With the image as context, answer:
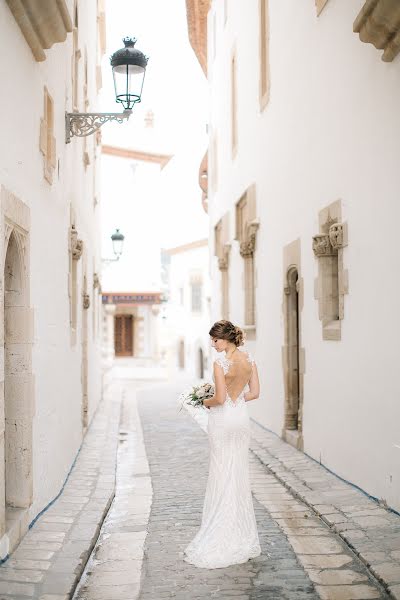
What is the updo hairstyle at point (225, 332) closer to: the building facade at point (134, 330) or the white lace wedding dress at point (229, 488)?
the white lace wedding dress at point (229, 488)

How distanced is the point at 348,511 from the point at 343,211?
134 inches

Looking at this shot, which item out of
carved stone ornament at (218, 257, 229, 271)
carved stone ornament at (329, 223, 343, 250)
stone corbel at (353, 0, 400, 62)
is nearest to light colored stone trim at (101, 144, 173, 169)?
carved stone ornament at (218, 257, 229, 271)

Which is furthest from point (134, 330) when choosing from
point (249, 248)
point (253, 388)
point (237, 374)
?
point (237, 374)

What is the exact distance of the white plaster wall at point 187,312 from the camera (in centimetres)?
5494

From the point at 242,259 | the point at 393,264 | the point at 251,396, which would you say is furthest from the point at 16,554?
the point at 242,259

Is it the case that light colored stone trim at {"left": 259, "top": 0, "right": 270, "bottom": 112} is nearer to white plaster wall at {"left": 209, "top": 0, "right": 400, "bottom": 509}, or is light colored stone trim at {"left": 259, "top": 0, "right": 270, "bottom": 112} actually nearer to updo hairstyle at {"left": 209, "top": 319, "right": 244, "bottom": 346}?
white plaster wall at {"left": 209, "top": 0, "right": 400, "bottom": 509}

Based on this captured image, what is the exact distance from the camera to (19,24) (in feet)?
20.2

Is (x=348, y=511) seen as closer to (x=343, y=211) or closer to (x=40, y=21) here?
(x=343, y=211)

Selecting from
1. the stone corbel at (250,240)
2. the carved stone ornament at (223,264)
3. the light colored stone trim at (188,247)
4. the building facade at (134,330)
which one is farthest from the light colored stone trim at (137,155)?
the stone corbel at (250,240)

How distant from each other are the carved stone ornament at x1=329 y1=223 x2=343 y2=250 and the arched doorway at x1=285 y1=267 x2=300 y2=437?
3.23 metres

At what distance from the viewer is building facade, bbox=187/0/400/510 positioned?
7582 mm

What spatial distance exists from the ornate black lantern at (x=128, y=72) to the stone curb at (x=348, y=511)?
15.4 feet

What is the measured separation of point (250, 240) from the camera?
15.5 m

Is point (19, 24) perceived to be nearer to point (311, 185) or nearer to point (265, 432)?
point (311, 185)
